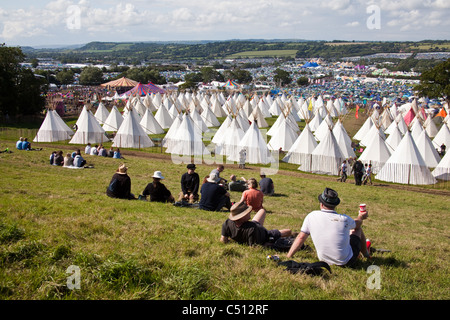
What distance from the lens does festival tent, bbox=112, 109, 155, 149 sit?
27297 mm

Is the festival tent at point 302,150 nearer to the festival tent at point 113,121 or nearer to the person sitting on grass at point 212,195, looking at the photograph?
the person sitting on grass at point 212,195

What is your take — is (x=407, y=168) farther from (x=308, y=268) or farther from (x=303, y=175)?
(x=308, y=268)

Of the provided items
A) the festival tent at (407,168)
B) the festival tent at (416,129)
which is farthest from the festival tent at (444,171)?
the festival tent at (416,129)

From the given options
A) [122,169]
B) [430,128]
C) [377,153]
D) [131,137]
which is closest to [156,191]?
[122,169]

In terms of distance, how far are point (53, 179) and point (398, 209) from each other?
39.6 feet

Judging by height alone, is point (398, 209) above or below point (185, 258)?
below

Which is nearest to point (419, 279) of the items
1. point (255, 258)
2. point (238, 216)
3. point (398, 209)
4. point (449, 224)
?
point (255, 258)

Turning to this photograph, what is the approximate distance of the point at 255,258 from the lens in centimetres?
513

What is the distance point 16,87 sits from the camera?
38625mm

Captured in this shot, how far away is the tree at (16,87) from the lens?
123 feet

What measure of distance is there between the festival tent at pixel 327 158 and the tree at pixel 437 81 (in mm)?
38851

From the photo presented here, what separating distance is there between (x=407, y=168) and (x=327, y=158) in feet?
14.4
